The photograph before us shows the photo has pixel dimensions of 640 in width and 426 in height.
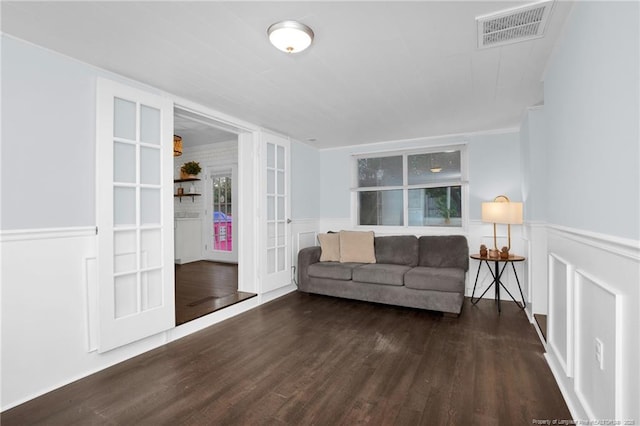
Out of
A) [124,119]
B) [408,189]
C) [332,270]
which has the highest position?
[124,119]

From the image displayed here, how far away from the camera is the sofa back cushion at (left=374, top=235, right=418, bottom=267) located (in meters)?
4.29

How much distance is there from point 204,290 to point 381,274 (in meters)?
2.49

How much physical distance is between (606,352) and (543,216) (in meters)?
2.28

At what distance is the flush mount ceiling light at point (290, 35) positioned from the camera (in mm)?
1824

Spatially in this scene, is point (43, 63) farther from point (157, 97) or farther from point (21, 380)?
point (21, 380)

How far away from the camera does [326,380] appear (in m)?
2.21

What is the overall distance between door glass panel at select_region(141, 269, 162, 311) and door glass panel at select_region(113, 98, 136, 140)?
119 cm

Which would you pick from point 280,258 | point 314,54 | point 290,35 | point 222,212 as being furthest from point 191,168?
point 290,35

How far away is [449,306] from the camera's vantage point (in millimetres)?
3453

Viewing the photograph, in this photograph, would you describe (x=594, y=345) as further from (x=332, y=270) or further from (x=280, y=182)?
(x=280, y=182)

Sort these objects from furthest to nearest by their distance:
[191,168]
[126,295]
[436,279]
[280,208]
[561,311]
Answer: [191,168]
[280,208]
[436,279]
[126,295]
[561,311]

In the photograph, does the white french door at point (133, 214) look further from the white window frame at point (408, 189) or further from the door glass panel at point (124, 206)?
the white window frame at point (408, 189)

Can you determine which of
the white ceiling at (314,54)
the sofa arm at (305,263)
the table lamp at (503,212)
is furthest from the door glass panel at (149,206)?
the table lamp at (503,212)

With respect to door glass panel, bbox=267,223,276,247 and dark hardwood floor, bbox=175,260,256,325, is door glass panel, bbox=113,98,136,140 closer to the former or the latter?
dark hardwood floor, bbox=175,260,256,325
